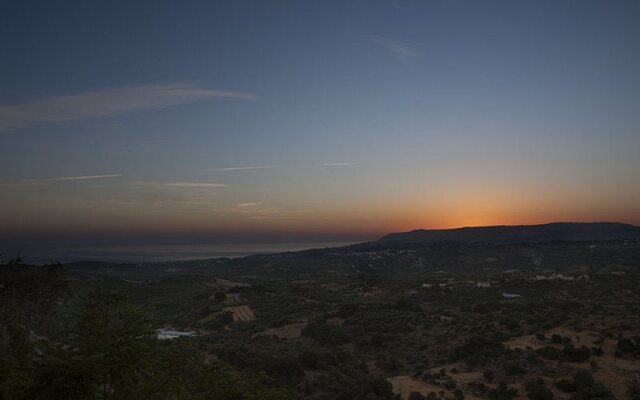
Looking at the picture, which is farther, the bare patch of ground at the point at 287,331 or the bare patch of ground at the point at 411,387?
the bare patch of ground at the point at 287,331

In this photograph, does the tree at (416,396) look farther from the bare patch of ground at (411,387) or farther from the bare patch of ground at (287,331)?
the bare patch of ground at (287,331)

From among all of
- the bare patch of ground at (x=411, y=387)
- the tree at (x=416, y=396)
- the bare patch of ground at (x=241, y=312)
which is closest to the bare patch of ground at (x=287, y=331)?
the bare patch of ground at (x=241, y=312)

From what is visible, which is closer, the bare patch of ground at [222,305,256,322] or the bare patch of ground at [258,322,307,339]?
the bare patch of ground at [258,322,307,339]

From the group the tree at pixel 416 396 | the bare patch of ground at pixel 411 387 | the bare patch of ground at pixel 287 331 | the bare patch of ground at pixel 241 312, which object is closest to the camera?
the tree at pixel 416 396

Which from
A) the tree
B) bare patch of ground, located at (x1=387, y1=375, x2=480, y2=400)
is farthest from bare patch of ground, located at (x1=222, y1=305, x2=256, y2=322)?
the tree

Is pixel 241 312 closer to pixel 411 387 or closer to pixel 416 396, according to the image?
pixel 411 387

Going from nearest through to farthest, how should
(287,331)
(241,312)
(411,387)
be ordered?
(411,387) → (287,331) → (241,312)

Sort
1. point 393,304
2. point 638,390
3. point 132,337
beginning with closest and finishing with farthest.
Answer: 1. point 132,337
2. point 638,390
3. point 393,304

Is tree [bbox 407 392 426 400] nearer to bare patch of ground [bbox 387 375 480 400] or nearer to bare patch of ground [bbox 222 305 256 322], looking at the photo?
bare patch of ground [bbox 387 375 480 400]

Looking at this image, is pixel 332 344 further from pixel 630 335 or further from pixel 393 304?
pixel 630 335

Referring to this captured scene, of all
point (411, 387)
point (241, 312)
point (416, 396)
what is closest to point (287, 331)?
point (241, 312)

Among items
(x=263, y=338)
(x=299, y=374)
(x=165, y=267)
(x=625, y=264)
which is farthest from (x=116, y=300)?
(x=165, y=267)
